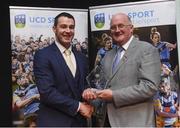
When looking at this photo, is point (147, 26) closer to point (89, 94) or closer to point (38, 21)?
point (89, 94)

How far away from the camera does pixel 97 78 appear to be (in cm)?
297

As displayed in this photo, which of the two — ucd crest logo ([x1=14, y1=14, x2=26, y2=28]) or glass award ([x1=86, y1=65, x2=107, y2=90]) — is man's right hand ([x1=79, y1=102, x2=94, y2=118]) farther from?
ucd crest logo ([x1=14, y1=14, x2=26, y2=28])

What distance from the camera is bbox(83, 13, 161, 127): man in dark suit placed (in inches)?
109

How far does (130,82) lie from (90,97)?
14.6 inches

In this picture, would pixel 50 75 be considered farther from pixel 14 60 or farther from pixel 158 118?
pixel 158 118

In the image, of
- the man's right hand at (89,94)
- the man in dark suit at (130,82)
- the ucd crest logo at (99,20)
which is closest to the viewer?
the man in dark suit at (130,82)

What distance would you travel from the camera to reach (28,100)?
2904 millimetres

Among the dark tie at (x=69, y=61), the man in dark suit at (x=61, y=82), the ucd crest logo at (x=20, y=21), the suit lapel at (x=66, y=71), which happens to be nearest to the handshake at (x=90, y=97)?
the man in dark suit at (x=61, y=82)

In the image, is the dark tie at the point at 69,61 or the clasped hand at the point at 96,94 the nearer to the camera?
the clasped hand at the point at 96,94

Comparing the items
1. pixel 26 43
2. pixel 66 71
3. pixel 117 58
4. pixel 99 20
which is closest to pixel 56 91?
pixel 66 71

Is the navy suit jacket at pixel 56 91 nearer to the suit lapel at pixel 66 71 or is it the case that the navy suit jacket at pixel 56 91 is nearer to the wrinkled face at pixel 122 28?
→ the suit lapel at pixel 66 71

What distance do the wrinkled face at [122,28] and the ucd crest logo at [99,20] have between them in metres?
0.12

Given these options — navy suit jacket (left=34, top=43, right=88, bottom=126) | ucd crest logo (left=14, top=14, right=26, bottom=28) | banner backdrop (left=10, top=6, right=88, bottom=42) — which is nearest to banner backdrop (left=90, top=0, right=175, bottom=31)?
banner backdrop (left=10, top=6, right=88, bottom=42)

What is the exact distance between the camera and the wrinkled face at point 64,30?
2957mm
